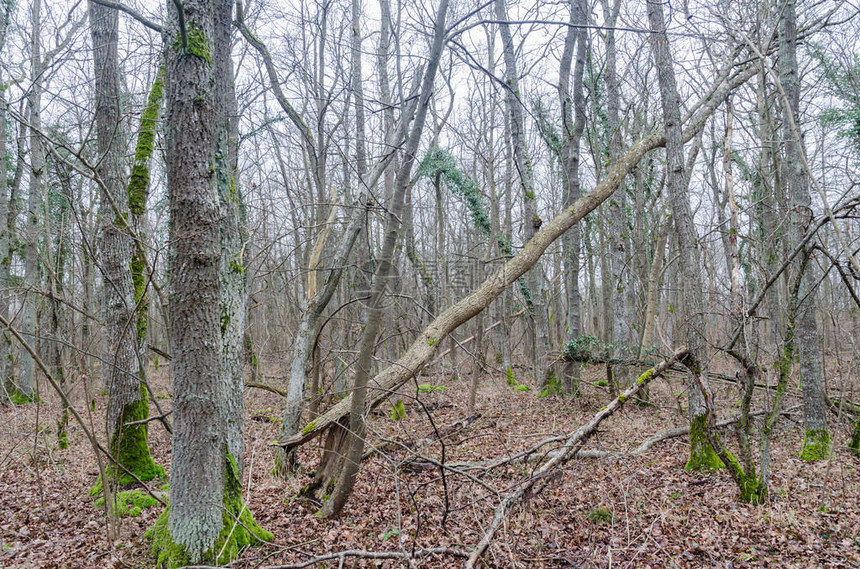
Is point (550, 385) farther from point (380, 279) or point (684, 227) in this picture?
point (380, 279)

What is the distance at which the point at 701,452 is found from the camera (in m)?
5.64

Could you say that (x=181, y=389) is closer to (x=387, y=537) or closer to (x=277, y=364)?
(x=387, y=537)

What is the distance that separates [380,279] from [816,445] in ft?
19.0

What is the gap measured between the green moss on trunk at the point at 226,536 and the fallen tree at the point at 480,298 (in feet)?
3.93

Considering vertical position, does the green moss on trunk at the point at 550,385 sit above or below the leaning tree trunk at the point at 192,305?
below

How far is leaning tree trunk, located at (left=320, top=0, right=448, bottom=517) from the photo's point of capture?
3923 millimetres

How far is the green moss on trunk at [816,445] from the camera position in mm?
5785

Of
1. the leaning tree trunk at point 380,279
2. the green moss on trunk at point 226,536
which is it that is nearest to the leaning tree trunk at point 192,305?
the green moss on trunk at point 226,536

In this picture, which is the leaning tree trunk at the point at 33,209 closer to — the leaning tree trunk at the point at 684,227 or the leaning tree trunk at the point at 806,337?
the leaning tree trunk at the point at 684,227

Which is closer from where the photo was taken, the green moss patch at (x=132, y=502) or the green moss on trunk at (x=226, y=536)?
the green moss on trunk at (x=226, y=536)

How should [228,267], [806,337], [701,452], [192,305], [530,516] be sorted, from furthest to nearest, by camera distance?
1. [806,337]
2. [701,452]
3. [530,516]
4. [228,267]
5. [192,305]

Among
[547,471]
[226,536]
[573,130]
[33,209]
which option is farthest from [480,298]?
[33,209]

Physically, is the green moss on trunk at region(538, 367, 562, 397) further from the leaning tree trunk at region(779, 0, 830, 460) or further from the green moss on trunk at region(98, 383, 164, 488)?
the green moss on trunk at region(98, 383, 164, 488)

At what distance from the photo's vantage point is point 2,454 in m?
7.34
